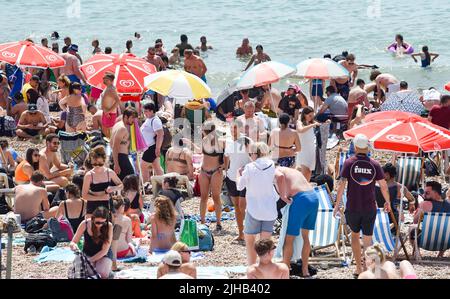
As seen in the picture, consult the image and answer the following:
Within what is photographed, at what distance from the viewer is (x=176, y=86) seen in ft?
42.7

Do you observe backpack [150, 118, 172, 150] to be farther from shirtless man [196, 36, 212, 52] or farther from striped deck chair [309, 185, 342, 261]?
shirtless man [196, 36, 212, 52]

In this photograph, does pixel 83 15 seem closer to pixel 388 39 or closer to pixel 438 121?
pixel 388 39

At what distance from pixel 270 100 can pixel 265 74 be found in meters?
1.67

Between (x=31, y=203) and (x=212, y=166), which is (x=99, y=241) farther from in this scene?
(x=212, y=166)

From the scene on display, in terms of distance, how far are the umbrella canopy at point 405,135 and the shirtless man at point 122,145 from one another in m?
2.87

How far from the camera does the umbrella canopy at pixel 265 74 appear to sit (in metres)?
13.8

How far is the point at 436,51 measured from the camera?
28234 mm

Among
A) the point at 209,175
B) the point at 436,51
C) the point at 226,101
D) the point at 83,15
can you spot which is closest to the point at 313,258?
the point at 209,175

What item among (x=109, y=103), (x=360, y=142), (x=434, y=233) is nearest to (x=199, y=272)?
(x=360, y=142)

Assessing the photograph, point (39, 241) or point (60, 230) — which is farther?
point (60, 230)

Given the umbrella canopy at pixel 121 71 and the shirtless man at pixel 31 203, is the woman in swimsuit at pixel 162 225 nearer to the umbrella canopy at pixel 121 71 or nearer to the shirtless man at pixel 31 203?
the shirtless man at pixel 31 203
